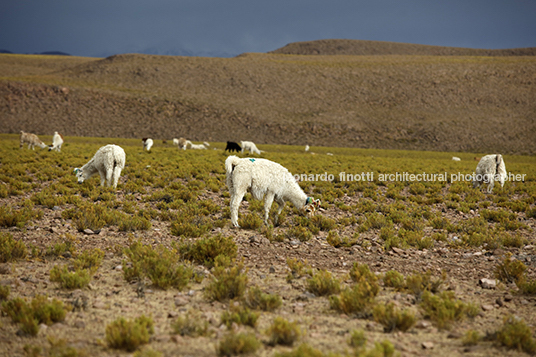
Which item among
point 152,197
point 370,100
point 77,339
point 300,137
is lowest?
point 77,339

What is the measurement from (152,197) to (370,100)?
8551 cm

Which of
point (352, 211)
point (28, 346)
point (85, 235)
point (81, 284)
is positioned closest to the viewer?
point (28, 346)

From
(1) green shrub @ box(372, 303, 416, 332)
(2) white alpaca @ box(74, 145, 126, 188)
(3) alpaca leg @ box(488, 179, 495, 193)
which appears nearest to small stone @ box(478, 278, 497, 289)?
(1) green shrub @ box(372, 303, 416, 332)

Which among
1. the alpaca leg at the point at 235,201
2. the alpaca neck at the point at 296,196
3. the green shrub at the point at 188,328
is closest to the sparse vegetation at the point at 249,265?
Answer: the green shrub at the point at 188,328

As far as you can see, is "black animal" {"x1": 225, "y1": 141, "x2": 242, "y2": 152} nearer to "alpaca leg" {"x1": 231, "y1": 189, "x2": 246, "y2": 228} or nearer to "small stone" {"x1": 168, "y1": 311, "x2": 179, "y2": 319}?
"alpaca leg" {"x1": 231, "y1": 189, "x2": 246, "y2": 228}

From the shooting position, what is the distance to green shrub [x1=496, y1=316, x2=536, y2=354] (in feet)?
13.4

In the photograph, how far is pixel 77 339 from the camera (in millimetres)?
4047

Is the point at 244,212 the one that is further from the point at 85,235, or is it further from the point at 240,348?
the point at 240,348

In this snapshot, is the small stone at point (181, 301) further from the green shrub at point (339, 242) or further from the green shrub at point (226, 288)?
the green shrub at point (339, 242)

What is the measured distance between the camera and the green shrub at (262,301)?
16.3ft

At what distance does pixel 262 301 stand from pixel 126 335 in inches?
72.6

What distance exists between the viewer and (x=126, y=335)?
3.94 m

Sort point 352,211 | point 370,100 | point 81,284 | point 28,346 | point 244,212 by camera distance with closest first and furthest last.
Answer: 1. point 28,346
2. point 81,284
3. point 244,212
4. point 352,211
5. point 370,100

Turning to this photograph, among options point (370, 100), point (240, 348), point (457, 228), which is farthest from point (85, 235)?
point (370, 100)
